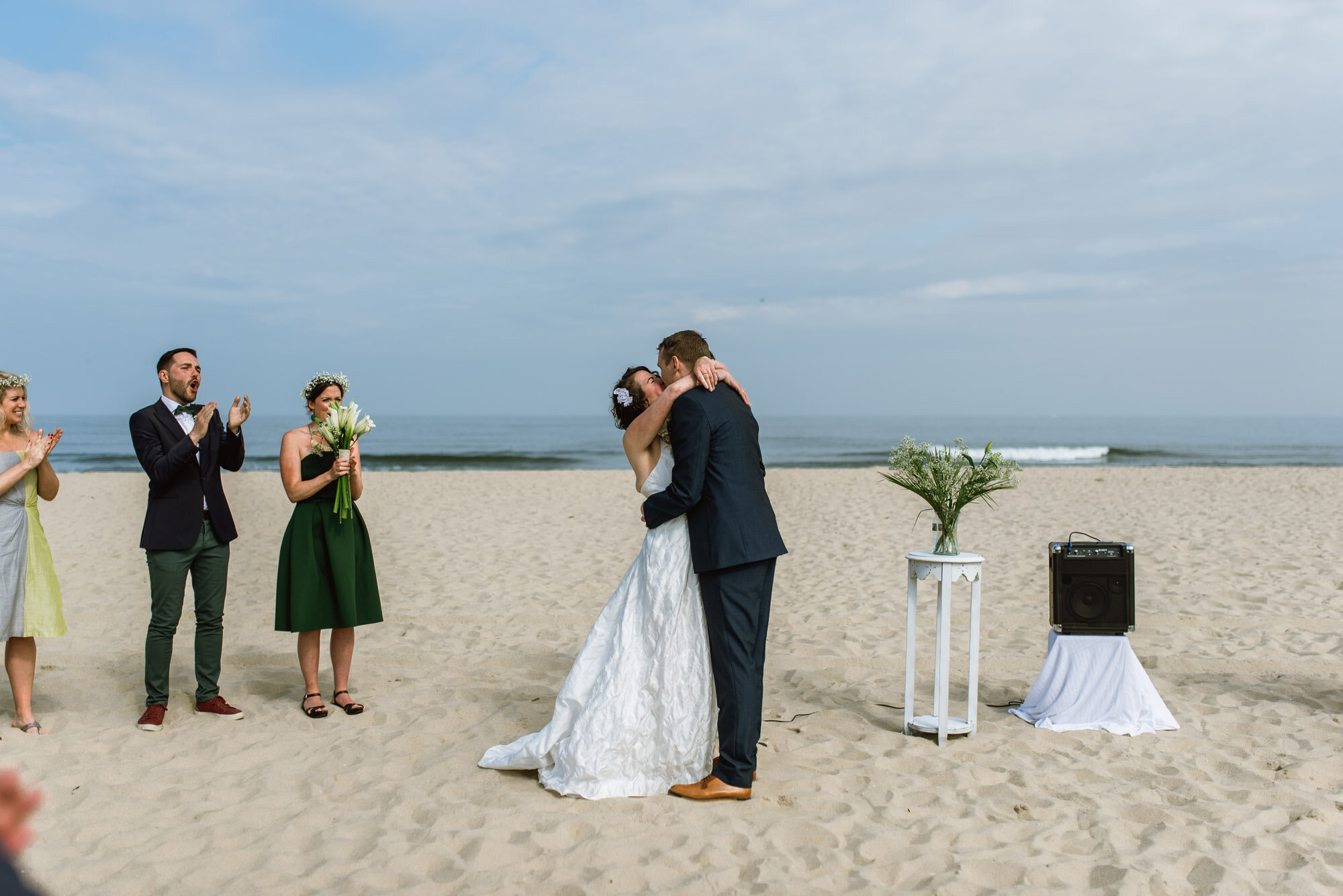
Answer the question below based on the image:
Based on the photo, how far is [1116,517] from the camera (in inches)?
516

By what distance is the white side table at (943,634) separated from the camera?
432 centimetres

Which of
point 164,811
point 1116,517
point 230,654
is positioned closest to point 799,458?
point 1116,517

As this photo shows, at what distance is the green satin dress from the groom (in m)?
1.93

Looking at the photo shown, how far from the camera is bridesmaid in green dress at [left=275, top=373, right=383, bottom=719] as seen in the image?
15.5 feet

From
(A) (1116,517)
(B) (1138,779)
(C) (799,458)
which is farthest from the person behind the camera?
(C) (799,458)

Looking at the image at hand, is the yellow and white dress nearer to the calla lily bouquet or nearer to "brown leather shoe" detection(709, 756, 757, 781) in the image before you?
the calla lily bouquet

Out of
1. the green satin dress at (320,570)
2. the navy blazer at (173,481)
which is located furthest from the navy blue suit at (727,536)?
the navy blazer at (173,481)

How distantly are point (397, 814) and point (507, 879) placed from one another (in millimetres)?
757

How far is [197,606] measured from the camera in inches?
188

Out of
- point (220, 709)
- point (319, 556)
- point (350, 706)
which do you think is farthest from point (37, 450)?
point (350, 706)

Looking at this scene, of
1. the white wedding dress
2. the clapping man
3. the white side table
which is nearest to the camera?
the white wedding dress

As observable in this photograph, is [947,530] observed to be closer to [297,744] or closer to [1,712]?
[297,744]

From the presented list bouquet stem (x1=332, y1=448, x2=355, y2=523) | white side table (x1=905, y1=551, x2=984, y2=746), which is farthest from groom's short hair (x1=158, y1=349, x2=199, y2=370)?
white side table (x1=905, y1=551, x2=984, y2=746)

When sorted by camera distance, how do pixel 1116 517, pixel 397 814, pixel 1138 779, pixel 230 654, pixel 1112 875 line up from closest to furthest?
1. pixel 1112 875
2. pixel 397 814
3. pixel 1138 779
4. pixel 230 654
5. pixel 1116 517
